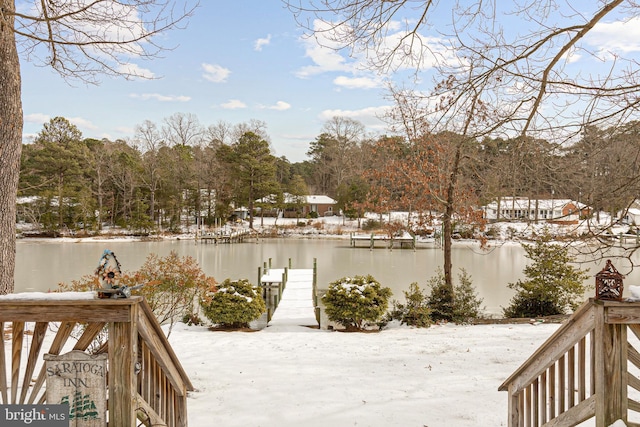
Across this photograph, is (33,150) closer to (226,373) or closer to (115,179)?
(115,179)

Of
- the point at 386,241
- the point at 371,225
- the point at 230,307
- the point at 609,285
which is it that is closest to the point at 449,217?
the point at 230,307

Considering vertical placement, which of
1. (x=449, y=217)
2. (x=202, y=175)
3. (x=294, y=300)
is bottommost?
(x=294, y=300)

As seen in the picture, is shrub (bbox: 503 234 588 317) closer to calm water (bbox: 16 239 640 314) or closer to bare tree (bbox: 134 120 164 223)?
calm water (bbox: 16 239 640 314)

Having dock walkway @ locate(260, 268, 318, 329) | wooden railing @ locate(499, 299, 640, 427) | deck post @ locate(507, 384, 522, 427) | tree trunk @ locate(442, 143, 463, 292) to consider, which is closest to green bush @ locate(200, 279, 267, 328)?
dock walkway @ locate(260, 268, 318, 329)

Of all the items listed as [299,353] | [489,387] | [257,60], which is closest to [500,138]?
[489,387]

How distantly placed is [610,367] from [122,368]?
238cm

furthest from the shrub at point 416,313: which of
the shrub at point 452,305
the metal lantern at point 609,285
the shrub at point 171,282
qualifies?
the metal lantern at point 609,285

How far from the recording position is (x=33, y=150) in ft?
113

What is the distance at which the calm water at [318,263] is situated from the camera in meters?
15.1

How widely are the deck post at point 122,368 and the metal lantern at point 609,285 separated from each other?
90.9 inches

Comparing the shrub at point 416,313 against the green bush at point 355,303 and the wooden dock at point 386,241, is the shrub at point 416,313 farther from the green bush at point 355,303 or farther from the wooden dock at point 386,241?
the wooden dock at point 386,241

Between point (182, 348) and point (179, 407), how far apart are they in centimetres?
414

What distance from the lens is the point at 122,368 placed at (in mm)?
2137

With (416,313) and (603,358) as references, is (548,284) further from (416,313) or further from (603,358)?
(603,358)
